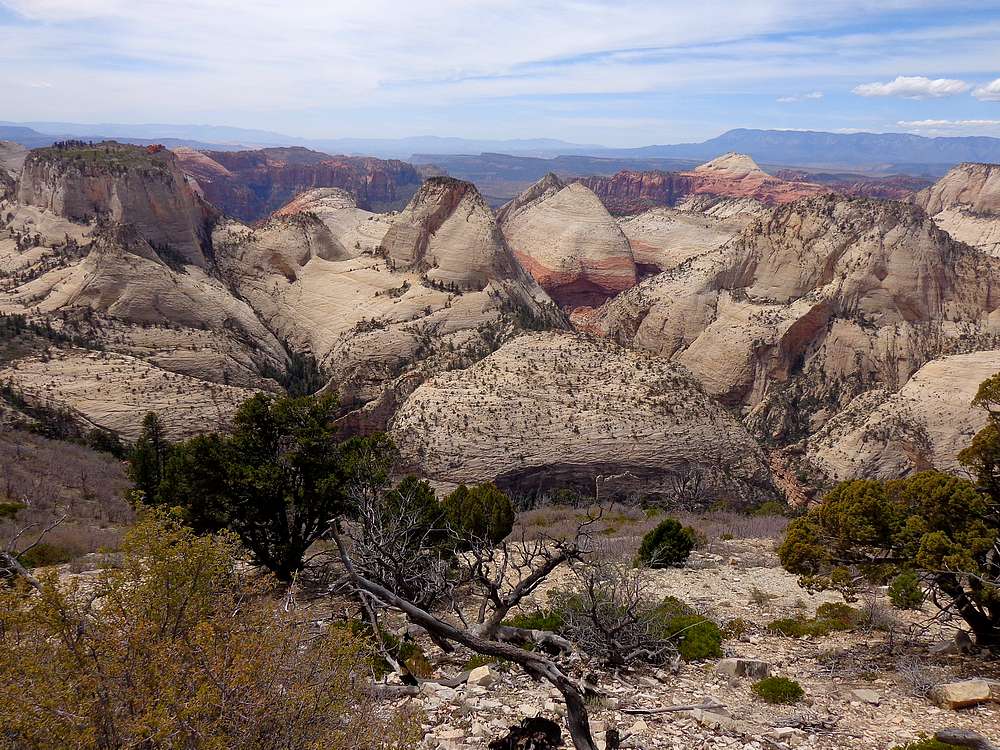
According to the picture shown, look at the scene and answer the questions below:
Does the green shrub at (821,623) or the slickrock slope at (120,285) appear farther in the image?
the slickrock slope at (120,285)

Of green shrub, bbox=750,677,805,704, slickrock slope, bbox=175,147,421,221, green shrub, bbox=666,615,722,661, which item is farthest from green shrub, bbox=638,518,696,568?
slickrock slope, bbox=175,147,421,221

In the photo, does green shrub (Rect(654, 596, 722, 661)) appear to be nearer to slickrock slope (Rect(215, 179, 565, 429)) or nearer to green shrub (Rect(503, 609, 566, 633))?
green shrub (Rect(503, 609, 566, 633))

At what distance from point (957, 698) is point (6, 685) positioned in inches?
372

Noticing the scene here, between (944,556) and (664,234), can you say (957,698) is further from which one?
(664,234)

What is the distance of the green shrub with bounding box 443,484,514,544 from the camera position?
15492mm

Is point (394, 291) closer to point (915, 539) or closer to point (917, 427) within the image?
point (917, 427)

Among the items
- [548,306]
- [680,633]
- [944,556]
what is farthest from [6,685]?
[548,306]

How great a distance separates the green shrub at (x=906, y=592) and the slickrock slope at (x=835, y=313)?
2411 centimetres

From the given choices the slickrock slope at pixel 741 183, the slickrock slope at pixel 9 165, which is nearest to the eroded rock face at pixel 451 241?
the slickrock slope at pixel 9 165

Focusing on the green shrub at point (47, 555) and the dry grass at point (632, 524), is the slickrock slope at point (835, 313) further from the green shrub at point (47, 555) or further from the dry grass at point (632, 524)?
the green shrub at point (47, 555)

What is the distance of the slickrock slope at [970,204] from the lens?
2945 inches

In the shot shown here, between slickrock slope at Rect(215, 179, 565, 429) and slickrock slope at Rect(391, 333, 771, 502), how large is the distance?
14.3 ft

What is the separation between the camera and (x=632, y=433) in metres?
24.2

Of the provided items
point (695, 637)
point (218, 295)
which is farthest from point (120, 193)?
point (695, 637)
